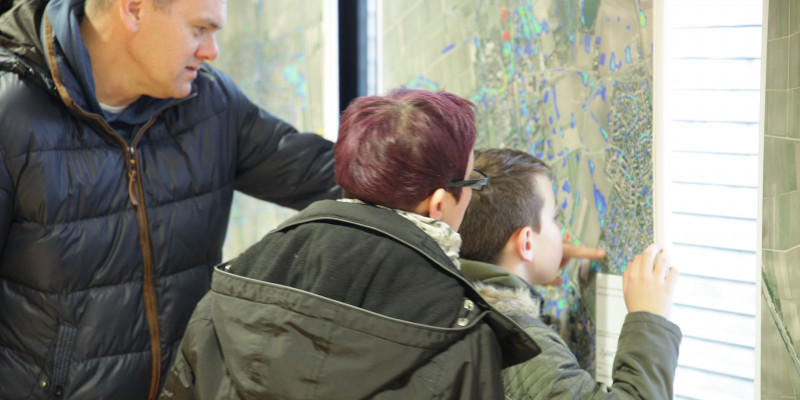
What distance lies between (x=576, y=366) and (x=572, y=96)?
0.60 meters

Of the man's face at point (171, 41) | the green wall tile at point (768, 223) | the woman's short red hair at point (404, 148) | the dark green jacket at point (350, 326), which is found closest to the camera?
the dark green jacket at point (350, 326)

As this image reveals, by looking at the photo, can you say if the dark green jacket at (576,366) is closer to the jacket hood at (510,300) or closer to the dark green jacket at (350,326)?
the jacket hood at (510,300)

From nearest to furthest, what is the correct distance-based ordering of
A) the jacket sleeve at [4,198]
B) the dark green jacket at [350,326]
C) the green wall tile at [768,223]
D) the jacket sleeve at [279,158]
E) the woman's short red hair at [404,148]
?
the dark green jacket at [350,326]
the woman's short red hair at [404,148]
the green wall tile at [768,223]
the jacket sleeve at [4,198]
the jacket sleeve at [279,158]

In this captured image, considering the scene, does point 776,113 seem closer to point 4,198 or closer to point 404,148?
point 404,148

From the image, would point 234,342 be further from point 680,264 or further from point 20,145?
point 680,264

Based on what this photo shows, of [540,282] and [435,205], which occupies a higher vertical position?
[435,205]

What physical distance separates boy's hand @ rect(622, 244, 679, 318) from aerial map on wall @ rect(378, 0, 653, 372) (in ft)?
0.26

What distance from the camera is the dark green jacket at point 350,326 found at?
1288mm

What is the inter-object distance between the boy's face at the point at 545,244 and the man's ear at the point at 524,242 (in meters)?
0.01

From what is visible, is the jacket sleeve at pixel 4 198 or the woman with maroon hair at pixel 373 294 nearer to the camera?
the woman with maroon hair at pixel 373 294

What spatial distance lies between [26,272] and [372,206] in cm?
85

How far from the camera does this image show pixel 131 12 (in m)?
1.83

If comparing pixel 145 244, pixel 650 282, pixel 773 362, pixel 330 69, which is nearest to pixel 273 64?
pixel 330 69

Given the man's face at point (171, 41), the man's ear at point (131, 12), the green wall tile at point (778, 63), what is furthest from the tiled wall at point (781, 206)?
the man's ear at point (131, 12)
